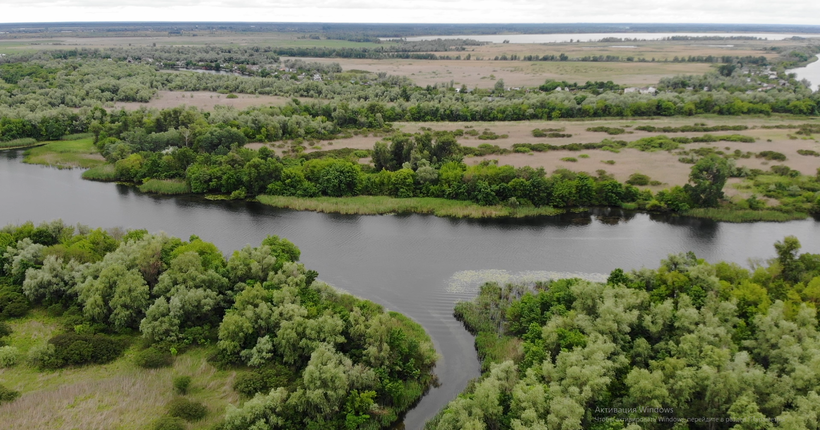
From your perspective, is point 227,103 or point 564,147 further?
point 227,103

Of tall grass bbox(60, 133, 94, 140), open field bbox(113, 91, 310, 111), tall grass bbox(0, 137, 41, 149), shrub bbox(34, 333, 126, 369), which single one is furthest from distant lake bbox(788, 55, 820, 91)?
tall grass bbox(0, 137, 41, 149)

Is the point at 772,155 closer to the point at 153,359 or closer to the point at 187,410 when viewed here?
the point at 187,410

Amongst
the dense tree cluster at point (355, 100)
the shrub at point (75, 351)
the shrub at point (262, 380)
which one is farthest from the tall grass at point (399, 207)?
the shrub at point (262, 380)

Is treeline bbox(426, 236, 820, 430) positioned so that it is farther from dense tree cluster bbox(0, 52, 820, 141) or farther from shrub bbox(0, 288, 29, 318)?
dense tree cluster bbox(0, 52, 820, 141)

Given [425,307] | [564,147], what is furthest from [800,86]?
[425,307]

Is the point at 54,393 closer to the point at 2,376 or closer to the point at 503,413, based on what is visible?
the point at 2,376

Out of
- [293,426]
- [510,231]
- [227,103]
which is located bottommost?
[293,426]

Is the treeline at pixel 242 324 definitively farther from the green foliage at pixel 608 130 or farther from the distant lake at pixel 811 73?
the distant lake at pixel 811 73
